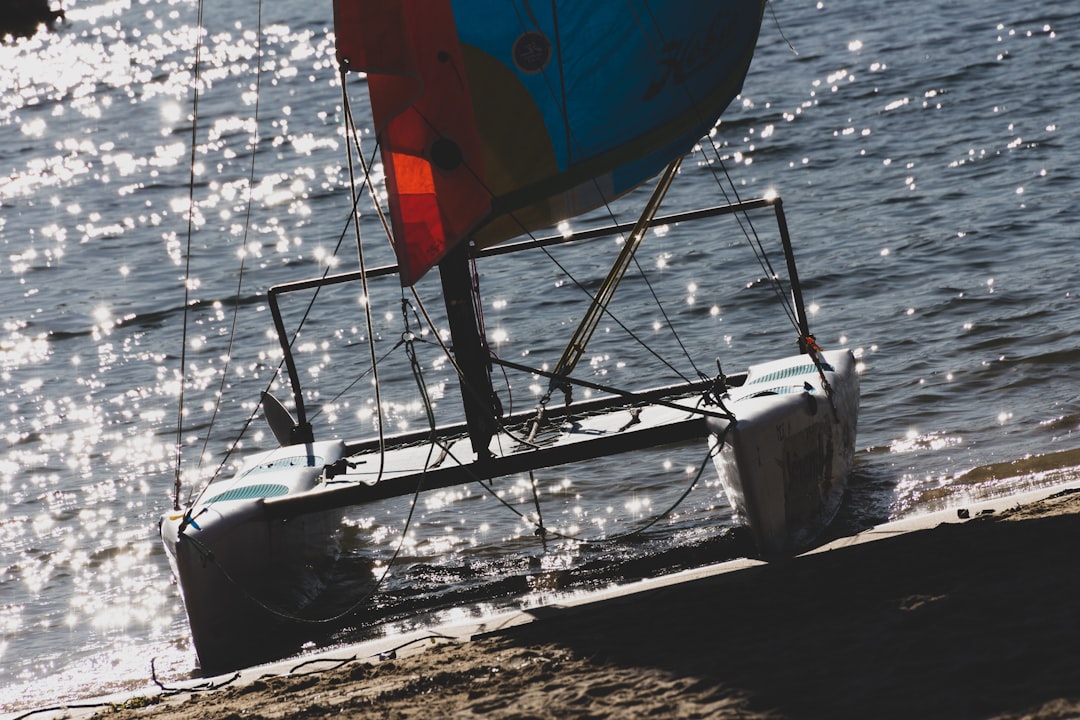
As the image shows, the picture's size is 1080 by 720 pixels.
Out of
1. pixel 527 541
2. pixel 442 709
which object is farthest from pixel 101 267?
pixel 442 709

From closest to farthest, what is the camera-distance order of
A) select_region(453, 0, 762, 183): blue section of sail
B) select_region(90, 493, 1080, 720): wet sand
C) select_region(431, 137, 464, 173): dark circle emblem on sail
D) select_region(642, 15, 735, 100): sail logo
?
select_region(90, 493, 1080, 720): wet sand
select_region(431, 137, 464, 173): dark circle emblem on sail
select_region(453, 0, 762, 183): blue section of sail
select_region(642, 15, 735, 100): sail logo

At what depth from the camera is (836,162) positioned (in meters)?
16.9

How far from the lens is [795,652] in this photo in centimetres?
509

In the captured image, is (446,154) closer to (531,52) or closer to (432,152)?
(432,152)

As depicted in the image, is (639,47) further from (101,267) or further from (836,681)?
(101,267)

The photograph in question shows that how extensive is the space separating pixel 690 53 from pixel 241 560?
381 centimetres

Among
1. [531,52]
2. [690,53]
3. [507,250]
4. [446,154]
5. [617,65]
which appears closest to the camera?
[446,154]

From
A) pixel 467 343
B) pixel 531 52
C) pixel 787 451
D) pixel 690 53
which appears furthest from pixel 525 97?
pixel 787 451

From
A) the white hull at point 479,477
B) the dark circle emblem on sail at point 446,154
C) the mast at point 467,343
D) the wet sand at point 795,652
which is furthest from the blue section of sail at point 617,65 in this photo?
the wet sand at point 795,652

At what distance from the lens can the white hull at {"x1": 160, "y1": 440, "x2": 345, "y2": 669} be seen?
22.3ft

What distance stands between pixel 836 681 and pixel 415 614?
312cm

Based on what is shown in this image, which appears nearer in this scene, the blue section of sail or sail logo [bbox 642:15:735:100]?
the blue section of sail

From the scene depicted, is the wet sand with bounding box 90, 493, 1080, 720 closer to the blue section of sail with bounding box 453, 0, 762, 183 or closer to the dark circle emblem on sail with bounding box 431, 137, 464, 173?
the dark circle emblem on sail with bounding box 431, 137, 464, 173

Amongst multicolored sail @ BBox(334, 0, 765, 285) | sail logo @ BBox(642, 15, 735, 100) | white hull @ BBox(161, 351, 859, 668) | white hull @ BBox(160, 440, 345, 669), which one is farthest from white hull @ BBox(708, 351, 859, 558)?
white hull @ BBox(160, 440, 345, 669)
